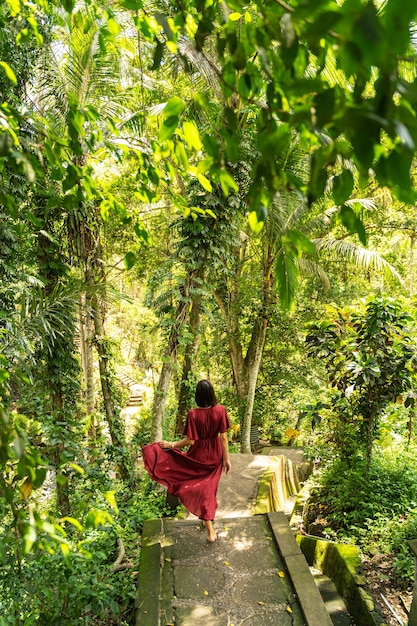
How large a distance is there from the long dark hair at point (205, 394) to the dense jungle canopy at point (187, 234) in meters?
1.02

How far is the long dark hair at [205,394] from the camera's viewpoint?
4582 mm

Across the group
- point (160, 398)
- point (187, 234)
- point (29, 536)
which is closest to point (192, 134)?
point (29, 536)

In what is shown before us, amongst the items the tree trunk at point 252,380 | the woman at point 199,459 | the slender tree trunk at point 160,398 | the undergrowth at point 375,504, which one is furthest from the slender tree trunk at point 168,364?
the tree trunk at point 252,380

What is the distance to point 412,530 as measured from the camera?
14.6 ft

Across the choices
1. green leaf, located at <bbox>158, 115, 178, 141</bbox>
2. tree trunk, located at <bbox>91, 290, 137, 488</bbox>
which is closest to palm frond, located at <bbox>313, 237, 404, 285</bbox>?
tree trunk, located at <bbox>91, 290, 137, 488</bbox>

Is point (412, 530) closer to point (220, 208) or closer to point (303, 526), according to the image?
point (303, 526)

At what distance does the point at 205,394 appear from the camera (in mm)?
4602

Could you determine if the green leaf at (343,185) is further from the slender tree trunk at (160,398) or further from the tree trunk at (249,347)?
the tree trunk at (249,347)

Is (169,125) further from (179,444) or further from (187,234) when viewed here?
(187,234)

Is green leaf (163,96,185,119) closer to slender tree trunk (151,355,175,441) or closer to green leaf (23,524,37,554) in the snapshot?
green leaf (23,524,37,554)

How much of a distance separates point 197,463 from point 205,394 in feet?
2.64

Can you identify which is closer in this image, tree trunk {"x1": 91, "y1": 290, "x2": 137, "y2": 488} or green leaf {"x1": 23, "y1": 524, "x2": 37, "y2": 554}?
green leaf {"x1": 23, "y1": 524, "x2": 37, "y2": 554}

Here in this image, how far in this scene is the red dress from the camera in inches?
181

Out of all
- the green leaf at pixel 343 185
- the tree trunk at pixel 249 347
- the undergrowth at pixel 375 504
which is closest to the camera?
the green leaf at pixel 343 185
